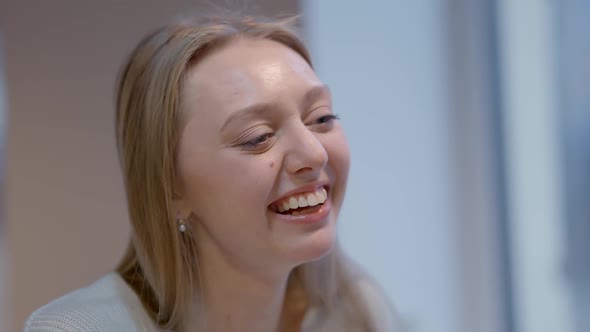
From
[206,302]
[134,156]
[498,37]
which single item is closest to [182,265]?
[206,302]

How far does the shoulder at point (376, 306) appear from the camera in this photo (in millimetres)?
1302

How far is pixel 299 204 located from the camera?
105cm

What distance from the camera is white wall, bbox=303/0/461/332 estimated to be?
1747 mm

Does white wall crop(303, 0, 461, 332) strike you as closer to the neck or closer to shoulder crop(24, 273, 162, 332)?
the neck

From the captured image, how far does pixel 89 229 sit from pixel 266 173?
65 centimetres

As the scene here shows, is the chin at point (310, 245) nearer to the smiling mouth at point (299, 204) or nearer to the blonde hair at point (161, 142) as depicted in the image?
the smiling mouth at point (299, 204)

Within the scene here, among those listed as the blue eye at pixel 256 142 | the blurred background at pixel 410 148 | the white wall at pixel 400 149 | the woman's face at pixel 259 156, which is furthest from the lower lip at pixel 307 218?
the white wall at pixel 400 149

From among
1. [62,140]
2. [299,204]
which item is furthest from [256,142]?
[62,140]

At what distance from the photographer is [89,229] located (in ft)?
4.86

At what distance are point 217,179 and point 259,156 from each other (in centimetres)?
8

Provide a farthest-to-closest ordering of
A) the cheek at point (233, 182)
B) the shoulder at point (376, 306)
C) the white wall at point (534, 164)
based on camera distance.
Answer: the white wall at point (534, 164), the shoulder at point (376, 306), the cheek at point (233, 182)

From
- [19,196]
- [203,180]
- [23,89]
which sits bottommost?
[19,196]

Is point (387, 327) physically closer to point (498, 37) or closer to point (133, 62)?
point (133, 62)

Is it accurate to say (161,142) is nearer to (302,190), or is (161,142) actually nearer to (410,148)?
(302,190)
